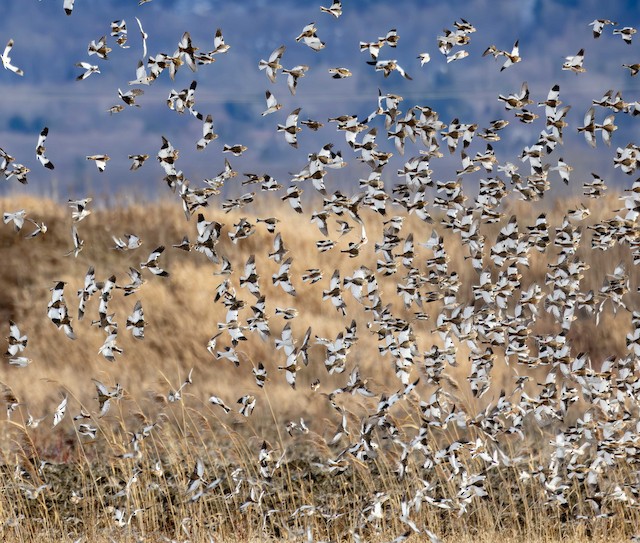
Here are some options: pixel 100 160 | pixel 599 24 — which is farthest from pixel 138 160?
pixel 599 24

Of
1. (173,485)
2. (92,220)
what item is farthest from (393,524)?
(92,220)

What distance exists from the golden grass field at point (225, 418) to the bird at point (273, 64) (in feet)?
10.4

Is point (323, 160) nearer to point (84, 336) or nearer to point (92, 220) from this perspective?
point (84, 336)

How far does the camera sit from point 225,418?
433 inches

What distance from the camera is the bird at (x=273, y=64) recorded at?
21.0ft

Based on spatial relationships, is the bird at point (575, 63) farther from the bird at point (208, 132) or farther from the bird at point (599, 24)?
the bird at point (208, 132)

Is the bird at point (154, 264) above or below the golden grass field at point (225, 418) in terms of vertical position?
above

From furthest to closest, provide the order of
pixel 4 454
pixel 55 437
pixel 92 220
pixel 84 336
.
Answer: pixel 92 220 → pixel 84 336 → pixel 55 437 → pixel 4 454

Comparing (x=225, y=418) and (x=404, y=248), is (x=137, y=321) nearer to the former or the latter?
(x=404, y=248)

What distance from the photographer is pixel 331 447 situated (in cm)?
1003

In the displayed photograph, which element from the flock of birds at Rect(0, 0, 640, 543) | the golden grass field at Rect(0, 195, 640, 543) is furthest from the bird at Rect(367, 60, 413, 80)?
the golden grass field at Rect(0, 195, 640, 543)

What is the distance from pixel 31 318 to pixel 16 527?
728cm

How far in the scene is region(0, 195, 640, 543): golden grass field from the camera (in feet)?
28.4

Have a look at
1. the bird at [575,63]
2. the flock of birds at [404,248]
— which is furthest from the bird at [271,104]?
the bird at [575,63]
